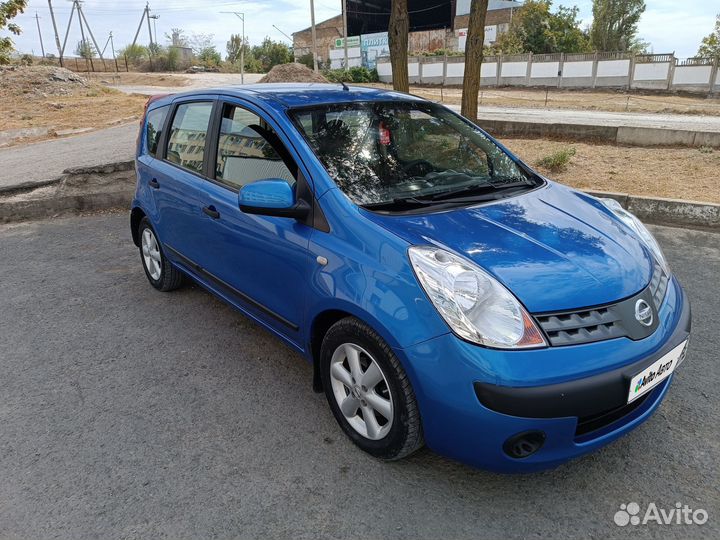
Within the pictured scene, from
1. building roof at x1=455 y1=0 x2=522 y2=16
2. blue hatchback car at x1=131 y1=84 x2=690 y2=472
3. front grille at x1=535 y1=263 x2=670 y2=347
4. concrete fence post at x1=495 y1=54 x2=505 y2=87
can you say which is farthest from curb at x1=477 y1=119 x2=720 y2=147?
building roof at x1=455 y1=0 x2=522 y2=16

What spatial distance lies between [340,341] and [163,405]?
1.20 meters

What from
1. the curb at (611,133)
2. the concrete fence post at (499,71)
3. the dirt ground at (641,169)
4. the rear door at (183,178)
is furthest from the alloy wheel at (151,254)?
the concrete fence post at (499,71)

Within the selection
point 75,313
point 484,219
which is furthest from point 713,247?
point 75,313

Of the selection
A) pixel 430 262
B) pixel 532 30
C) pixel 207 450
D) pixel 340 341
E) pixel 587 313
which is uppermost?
pixel 532 30

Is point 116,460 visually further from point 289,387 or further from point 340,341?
point 340,341

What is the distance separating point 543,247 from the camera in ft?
7.75

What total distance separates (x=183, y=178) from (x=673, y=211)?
5.19m

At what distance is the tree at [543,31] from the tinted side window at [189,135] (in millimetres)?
50200

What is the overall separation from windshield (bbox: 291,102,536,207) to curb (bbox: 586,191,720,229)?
337cm

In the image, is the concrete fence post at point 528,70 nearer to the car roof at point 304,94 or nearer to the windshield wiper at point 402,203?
the car roof at point 304,94

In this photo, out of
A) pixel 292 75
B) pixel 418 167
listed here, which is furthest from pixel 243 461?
pixel 292 75

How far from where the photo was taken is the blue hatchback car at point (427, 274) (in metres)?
2.01

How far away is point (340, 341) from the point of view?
2.46m

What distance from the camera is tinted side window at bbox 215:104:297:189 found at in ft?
9.65
